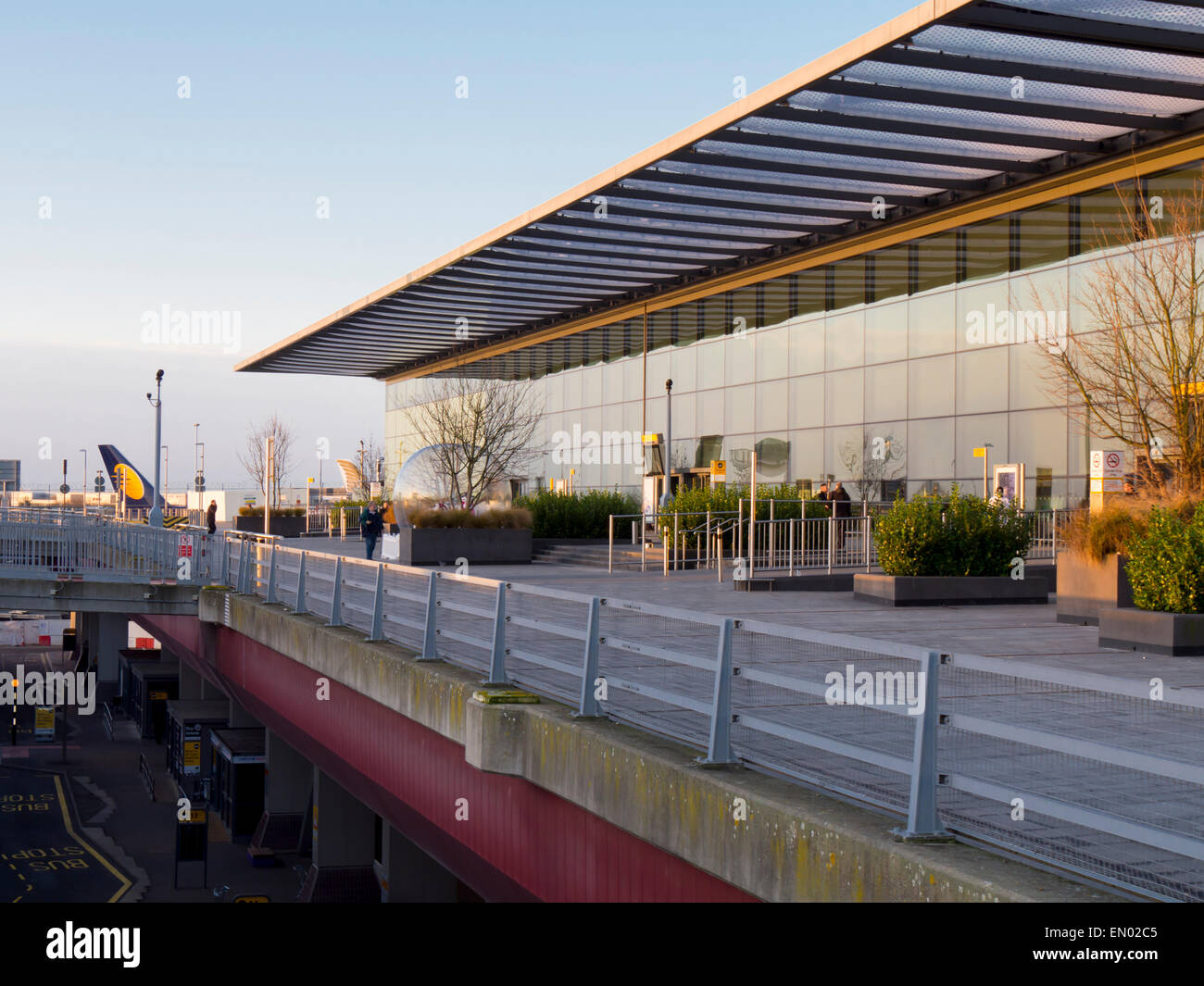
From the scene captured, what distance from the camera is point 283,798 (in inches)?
1151

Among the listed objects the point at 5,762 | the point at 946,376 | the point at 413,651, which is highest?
the point at 946,376

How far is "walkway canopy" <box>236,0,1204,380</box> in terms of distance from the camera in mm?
17500

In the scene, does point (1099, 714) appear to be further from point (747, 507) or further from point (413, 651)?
point (747, 507)

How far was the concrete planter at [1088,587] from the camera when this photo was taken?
14.4 m

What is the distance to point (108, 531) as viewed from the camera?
86.5 ft

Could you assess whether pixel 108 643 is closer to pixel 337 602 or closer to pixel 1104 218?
pixel 337 602

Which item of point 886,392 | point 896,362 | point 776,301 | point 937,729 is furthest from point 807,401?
point 937,729

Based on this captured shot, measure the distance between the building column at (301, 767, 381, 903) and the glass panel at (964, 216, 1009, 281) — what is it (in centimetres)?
1793

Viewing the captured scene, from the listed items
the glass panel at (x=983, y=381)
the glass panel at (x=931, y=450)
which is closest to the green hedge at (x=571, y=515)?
the glass panel at (x=931, y=450)

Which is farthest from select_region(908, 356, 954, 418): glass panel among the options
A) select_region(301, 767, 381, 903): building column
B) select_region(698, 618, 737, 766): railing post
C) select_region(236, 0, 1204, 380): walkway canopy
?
select_region(698, 618, 737, 766): railing post

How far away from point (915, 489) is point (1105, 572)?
48.7 feet

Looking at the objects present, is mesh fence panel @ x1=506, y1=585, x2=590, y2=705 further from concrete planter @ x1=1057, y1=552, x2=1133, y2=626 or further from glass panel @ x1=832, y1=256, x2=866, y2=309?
glass panel @ x1=832, y1=256, x2=866, y2=309

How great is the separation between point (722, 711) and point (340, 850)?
19011 millimetres
